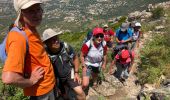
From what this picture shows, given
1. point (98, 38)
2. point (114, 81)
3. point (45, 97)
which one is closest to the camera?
point (45, 97)

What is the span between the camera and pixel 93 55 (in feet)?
20.7

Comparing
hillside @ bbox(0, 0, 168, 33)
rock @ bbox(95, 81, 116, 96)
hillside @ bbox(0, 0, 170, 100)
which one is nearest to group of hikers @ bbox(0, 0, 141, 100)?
hillside @ bbox(0, 0, 170, 100)

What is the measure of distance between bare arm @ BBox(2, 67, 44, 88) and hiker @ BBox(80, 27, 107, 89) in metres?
2.79

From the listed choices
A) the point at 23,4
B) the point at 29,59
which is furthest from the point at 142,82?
the point at 23,4

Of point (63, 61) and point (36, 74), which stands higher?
point (36, 74)

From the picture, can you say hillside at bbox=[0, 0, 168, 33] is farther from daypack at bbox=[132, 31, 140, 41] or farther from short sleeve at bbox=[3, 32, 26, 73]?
short sleeve at bbox=[3, 32, 26, 73]

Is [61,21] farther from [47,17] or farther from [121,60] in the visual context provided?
[121,60]

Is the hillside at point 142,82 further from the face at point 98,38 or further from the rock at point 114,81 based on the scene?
the face at point 98,38

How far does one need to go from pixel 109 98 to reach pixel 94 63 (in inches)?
30.9

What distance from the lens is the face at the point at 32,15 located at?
131 inches

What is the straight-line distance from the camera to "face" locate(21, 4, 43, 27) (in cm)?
332

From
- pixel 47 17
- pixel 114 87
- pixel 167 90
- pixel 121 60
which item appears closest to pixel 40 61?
pixel 167 90

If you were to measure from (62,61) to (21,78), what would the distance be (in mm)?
1388

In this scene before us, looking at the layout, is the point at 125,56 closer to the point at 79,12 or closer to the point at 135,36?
the point at 135,36
